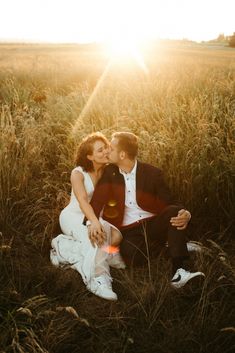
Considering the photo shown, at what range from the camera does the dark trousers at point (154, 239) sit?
10.4 feet

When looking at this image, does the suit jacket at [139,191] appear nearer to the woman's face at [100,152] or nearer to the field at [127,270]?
the woman's face at [100,152]

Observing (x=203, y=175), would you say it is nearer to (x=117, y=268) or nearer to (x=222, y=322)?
(x=117, y=268)

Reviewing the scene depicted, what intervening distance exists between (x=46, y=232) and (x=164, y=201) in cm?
100

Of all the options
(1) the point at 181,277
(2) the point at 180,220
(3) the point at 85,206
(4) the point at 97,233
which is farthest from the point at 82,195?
(1) the point at 181,277

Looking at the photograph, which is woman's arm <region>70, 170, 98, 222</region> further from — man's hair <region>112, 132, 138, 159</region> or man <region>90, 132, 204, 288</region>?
man's hair <region>112, 132, 138, 159</region>

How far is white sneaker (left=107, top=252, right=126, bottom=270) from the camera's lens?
3.39 metres

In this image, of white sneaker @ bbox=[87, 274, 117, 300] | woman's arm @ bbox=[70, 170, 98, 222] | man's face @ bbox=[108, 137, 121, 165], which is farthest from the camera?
man's face @ bbox=[108, 137, 121, 165]

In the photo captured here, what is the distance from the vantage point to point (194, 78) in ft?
22.7

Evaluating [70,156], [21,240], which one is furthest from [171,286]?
[70,156]

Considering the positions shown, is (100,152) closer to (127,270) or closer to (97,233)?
(97,233)

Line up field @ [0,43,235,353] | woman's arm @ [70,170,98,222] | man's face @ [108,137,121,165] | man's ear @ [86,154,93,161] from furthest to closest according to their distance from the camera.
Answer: man's ear @ [86,154,93,161]
man's face @ [108,137,121,165]
woman's arm @ [70,170,98,222]
field @ [0,43,235,353]

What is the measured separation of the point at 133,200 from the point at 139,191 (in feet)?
0.31

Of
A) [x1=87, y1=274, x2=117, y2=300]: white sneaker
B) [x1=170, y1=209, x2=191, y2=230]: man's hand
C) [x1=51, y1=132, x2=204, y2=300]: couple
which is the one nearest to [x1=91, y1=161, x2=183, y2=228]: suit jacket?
[x1=51, y1=132, x2=204, y2=300]: couple

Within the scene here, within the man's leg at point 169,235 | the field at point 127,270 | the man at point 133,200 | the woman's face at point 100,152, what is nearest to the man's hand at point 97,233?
the man at point 133,200
